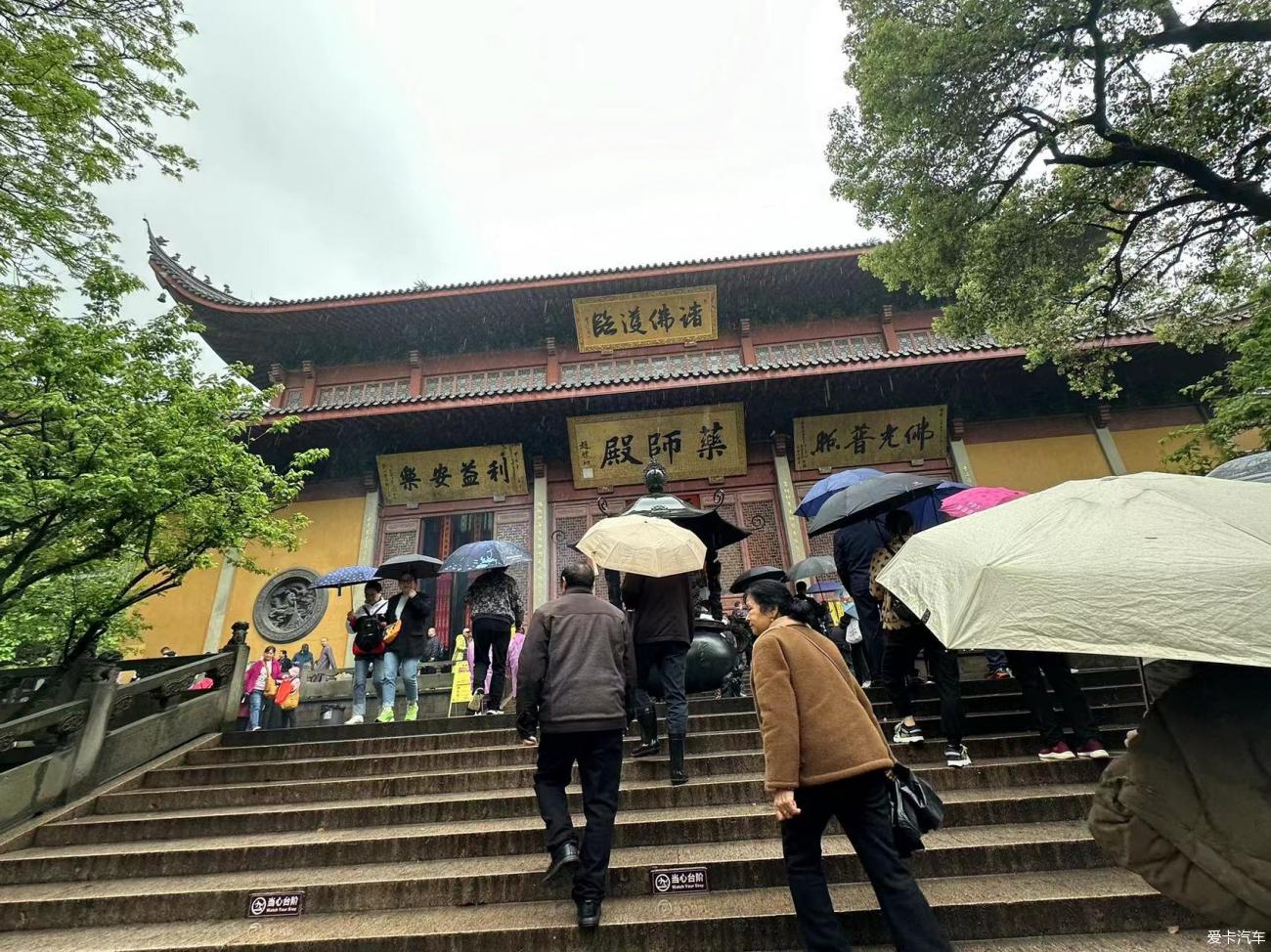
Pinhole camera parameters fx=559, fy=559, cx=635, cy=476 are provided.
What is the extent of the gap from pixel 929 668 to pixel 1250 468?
8.74 feet

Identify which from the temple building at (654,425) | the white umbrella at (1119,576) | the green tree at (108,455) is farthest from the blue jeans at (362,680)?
the white umbrella at (1119,576)

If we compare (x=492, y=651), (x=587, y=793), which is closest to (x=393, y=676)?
(x=492, y=651)

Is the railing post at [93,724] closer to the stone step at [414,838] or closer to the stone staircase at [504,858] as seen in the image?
the stone staircase at [504,858]

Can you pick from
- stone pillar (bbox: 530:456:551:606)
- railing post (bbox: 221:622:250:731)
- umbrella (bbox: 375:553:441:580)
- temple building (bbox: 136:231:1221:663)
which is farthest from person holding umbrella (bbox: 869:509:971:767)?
railing post (bbox: 221:622:250:731)

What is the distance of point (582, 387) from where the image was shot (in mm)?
9320

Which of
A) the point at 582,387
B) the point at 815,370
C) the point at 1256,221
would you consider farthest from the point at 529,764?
the point at 1256,221

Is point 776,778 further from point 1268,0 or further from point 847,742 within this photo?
point 1268,0

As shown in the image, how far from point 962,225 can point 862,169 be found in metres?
1.36

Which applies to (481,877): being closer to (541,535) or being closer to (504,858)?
(504,858)

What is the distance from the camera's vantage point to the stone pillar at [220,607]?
31.0 feet

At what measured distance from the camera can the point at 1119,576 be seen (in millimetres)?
1644

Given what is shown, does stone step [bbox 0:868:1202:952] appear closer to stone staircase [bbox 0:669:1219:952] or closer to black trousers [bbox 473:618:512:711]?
stone staircase [bbox 0:669:1219:952]

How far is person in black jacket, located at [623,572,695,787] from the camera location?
368cm

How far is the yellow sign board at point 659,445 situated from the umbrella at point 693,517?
4.63m
